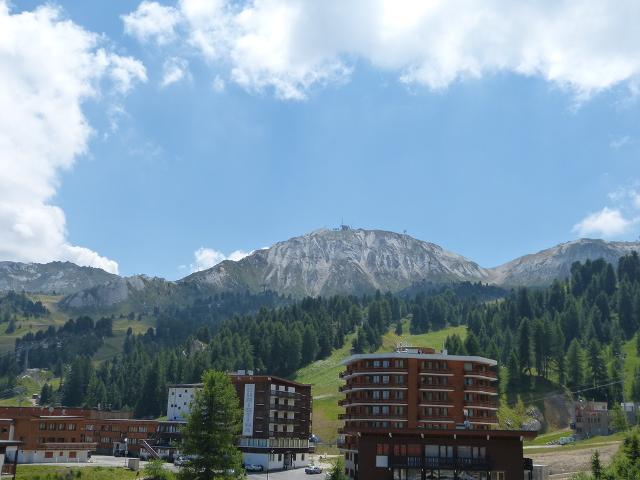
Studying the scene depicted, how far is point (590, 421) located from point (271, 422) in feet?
268

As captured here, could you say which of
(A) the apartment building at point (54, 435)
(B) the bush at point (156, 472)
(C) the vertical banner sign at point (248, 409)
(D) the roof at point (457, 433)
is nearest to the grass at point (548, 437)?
(C) the vertical banner sign at point (248, 409)

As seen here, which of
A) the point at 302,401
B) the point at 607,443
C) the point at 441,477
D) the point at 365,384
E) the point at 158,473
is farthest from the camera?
the point at 302,401

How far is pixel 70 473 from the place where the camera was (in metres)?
109

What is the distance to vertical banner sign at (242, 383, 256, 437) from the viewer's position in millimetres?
140125

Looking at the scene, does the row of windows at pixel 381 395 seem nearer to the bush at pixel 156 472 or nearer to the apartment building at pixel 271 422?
the apartment building at pixel 271 422

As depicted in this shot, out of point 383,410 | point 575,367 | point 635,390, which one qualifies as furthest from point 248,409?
point 635,390

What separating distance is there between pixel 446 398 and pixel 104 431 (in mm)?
99998

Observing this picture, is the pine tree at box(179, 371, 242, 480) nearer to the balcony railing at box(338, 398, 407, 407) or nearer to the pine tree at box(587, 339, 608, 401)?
the balcony railing at box(338, 398, 407, 407)

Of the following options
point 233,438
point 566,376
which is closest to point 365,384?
point 233,438

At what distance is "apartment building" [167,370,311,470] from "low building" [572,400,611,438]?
6933 cm

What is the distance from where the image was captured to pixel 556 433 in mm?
170625

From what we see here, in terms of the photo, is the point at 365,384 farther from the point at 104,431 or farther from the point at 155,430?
the point at 104,431

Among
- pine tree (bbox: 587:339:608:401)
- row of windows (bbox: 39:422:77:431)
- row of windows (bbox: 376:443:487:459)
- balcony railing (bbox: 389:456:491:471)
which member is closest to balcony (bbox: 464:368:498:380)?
row of windows (bbox: 376:443:487:459)

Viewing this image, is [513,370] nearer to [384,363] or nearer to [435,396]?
[435,396]
